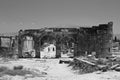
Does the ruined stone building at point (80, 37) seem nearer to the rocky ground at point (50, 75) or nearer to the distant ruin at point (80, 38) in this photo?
the distant ruin at point (80, 38)

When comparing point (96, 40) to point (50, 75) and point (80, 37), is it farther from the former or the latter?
point (50, 75)

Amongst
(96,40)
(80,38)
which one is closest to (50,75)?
(80,38)

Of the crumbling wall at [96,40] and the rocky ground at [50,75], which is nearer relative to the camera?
the rocky ground at [50,75]


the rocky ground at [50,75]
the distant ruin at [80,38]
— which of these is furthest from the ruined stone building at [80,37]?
the rocky ground at [50,75]

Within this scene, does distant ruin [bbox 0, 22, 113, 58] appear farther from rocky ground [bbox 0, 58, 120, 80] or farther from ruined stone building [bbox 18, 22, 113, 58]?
rocky ground [bbox 0, 58, 120, 80]

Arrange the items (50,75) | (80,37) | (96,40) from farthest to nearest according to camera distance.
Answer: (80,37) < (96,40) < (50,75)

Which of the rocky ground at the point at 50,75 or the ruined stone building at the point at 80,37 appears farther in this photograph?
the ruined stone building at the point at 80,37

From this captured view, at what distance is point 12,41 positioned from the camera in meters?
29.0

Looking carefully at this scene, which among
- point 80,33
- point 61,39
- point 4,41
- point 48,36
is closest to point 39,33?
point 48,36

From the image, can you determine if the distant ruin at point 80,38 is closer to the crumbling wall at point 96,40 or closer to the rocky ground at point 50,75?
the crumbling wall at point 96,40

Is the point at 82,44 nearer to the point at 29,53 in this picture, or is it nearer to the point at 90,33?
the point at 90,33

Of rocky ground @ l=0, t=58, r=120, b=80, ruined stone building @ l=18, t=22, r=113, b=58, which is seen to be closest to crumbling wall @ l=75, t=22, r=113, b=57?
ruined stone building @ l=18, t=22, r=113, b=58

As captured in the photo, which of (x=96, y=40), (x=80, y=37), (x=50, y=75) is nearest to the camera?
(x=50, y=75)

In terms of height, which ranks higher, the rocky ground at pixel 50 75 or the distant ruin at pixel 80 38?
the distant ruin at pixel 80 38
